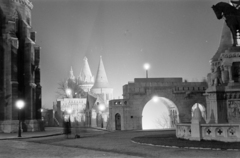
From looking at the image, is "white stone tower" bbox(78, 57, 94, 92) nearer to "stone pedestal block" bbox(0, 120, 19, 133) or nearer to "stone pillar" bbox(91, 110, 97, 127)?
"stone pillar" bbox(91, 110, 97, 127)

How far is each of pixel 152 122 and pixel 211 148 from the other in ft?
92.1

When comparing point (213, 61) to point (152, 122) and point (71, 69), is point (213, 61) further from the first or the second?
point (71, 69)

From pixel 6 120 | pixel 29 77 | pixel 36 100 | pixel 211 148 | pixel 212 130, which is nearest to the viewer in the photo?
pixel 211 148

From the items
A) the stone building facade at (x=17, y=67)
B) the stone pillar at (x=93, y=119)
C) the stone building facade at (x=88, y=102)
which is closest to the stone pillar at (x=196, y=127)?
the stone building facade at (x=17, y=67)

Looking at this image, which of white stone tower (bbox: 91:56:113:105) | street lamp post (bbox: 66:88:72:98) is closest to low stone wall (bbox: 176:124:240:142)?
street lamp post (bbox: 66:88:72:98)

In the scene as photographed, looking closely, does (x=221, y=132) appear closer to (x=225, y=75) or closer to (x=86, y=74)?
(x=225, y=75)

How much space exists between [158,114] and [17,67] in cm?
1839

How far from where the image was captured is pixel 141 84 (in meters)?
38.2

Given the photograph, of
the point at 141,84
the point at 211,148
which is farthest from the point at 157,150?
the point at 141,84

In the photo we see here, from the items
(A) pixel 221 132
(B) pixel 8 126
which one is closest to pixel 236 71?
(A) pixel 221 132

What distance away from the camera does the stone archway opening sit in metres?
40.1

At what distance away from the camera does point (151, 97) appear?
→ 3803 cm

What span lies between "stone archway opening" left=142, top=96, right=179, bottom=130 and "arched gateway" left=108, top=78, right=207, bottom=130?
1.53m

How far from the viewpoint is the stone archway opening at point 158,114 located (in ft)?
132
